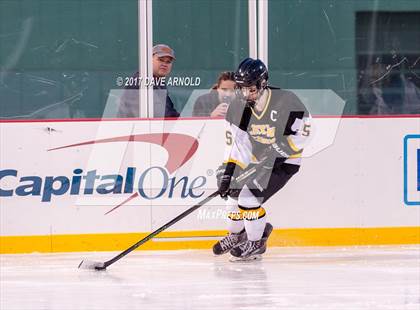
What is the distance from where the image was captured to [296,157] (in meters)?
6.56

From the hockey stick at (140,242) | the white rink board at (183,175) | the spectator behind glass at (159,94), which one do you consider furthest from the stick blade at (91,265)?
the spectator behind glass at (159,94)

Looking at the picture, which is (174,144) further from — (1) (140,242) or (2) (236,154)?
(1) (140,242)

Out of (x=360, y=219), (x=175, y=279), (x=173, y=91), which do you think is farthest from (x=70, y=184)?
(x=360, y=219)

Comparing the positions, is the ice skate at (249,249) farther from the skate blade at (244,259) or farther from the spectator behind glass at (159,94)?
the spectator behind glass at (159,94)

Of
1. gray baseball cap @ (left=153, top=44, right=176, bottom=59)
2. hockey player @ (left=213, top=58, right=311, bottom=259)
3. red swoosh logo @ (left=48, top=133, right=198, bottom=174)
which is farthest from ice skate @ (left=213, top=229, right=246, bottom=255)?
Answer: gray baseball cap @ (left=153, top=44, right=176, bottom=59)

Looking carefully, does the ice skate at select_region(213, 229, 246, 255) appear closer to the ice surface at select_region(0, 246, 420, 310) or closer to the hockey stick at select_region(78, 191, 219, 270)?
the ice surface at select_region(0, 246, 420, 310)

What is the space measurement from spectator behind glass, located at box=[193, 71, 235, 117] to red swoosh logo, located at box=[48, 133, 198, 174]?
181 millimetres

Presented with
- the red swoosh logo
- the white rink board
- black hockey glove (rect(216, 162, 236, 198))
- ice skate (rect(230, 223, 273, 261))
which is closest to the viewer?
black hockey glove (rect(216, 162, 236, 198))

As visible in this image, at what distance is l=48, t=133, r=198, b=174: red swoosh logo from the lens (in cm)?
694

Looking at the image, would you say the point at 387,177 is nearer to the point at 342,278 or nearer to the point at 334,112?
the point at 334,112

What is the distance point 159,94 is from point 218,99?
36 cm

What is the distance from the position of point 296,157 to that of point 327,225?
26.4 inches

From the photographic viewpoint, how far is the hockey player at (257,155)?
21.2ft

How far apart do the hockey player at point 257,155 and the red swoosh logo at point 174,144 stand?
15.8 inches
